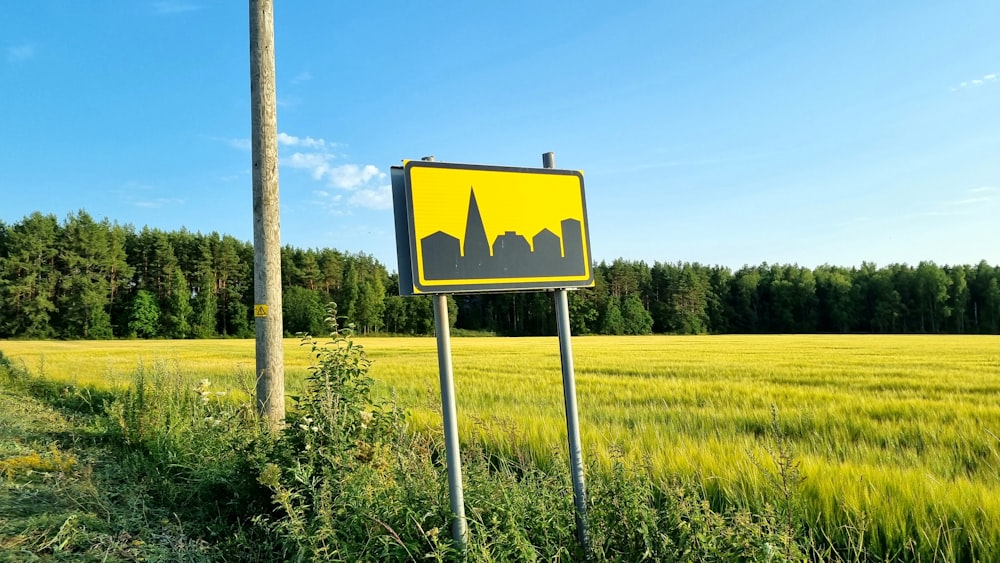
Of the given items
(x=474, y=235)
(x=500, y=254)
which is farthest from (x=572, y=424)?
(x=474, y=235)

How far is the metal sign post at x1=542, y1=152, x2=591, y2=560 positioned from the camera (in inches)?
95.8

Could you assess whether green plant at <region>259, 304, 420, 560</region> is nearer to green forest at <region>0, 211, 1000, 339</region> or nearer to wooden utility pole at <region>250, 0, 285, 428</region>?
wooden utility pole at <region>250, 0, 285, 428</region>

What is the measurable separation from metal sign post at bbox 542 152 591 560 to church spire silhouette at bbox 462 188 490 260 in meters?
0.49

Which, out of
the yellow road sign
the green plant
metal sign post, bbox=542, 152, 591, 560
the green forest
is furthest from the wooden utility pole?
the green forest

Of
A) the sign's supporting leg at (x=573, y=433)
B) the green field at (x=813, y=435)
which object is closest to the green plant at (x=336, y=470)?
the green field at (x=813, y=435)

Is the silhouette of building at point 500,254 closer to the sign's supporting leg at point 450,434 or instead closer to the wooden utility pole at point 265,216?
the sign's supporting leg at point 450,434

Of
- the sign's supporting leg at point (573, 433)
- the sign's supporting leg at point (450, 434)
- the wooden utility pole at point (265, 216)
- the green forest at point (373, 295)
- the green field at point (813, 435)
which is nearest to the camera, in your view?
the sign's supporting leg at point (450, 434)

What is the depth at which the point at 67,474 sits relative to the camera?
4.20m

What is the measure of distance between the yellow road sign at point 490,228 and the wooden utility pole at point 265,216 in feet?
10.7

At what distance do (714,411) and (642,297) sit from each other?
82193 millimetres

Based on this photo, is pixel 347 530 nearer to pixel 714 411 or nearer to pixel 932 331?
pixel 714 411

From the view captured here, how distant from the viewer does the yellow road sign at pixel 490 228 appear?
8.16 feet

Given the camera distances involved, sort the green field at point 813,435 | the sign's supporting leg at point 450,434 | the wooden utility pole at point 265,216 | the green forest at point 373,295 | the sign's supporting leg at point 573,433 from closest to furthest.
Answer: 1. the sign's supporting leg at point 450,434
2. the sign's supporting leg at point 573,433
3. the green field at point 813,435
4. the wooden utility pole at point 265,216
5. the green forest at point 373,295

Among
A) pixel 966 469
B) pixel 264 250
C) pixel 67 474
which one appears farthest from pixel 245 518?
pixel 966 469
